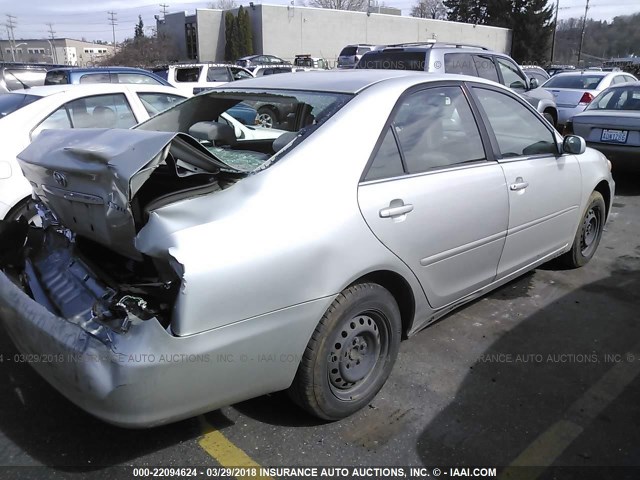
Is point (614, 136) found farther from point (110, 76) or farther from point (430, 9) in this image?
point (430, 9)

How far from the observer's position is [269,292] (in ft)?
7.16

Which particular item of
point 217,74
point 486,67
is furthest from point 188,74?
point 486,67

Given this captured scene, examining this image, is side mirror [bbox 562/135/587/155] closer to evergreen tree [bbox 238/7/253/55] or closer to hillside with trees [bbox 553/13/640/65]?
evergreen tree [bbox 238/7/253/55]

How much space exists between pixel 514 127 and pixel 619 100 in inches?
214

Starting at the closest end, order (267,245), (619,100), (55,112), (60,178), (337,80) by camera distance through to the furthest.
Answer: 1. (267,245)
2. (60,178)
3. (337,80)
4. (55,112)
5. (619,100)

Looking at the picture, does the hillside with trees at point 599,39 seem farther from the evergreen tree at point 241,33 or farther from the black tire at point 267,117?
the black tire at point 267,117

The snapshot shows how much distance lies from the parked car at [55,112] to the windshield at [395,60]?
4.04m

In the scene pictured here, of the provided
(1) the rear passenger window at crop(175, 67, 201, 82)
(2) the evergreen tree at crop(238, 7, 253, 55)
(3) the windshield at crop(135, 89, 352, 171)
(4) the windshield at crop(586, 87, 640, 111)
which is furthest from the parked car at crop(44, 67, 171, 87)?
(2) the evergreen tree at crop(238, 7, 253, 55)

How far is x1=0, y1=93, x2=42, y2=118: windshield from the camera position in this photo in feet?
16.6

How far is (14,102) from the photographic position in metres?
5.23

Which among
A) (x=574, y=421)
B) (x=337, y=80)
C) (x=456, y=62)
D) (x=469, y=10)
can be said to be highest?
(x=469, y=10)

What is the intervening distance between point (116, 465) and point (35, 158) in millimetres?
1491

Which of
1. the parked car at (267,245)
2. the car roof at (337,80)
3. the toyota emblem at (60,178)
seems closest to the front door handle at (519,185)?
→ the parked car at (267,245)

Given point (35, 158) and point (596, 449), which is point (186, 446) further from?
point (596, 449)
